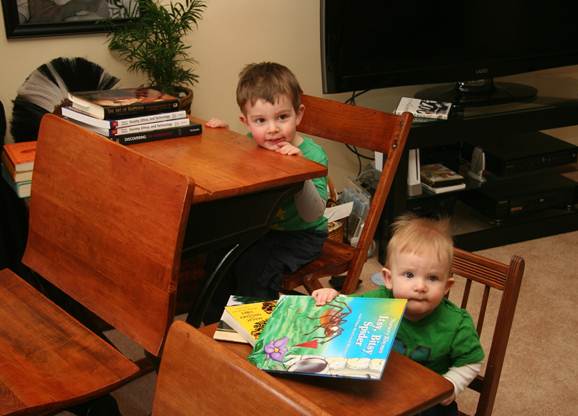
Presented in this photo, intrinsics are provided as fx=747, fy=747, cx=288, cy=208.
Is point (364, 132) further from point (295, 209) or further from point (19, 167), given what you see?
point (19, 167)

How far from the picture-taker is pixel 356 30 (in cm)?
280

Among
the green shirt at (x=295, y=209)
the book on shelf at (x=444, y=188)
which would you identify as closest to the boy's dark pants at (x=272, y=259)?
the green shirt at (x=295, y=209)

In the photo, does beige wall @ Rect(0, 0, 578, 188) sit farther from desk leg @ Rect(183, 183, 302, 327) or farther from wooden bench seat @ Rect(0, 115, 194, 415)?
desk leg @ Rect(183, 183, 302, 327)

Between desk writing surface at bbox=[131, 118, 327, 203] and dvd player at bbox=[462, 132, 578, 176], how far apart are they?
155cm

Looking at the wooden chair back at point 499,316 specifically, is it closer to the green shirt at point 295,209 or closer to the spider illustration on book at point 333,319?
the spider illustration on book at point 333,319

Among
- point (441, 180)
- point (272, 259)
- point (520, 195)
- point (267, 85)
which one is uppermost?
point (267, 85)

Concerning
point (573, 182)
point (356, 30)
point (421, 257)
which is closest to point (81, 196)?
point (421, 257)

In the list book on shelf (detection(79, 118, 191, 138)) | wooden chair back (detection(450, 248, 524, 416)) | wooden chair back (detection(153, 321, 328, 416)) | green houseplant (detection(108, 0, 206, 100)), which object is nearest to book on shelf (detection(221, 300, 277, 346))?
wooden chair back (detection(153, 321, 328, 416))

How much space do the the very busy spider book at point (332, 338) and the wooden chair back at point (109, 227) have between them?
0.28 metres

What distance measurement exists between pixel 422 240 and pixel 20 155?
1411mm

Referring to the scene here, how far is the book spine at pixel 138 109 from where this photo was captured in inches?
76.0

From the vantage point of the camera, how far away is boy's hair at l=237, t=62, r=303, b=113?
1.93m

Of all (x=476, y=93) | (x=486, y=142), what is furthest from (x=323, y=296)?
(x=486, y=142)

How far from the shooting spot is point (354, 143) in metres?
2.13
